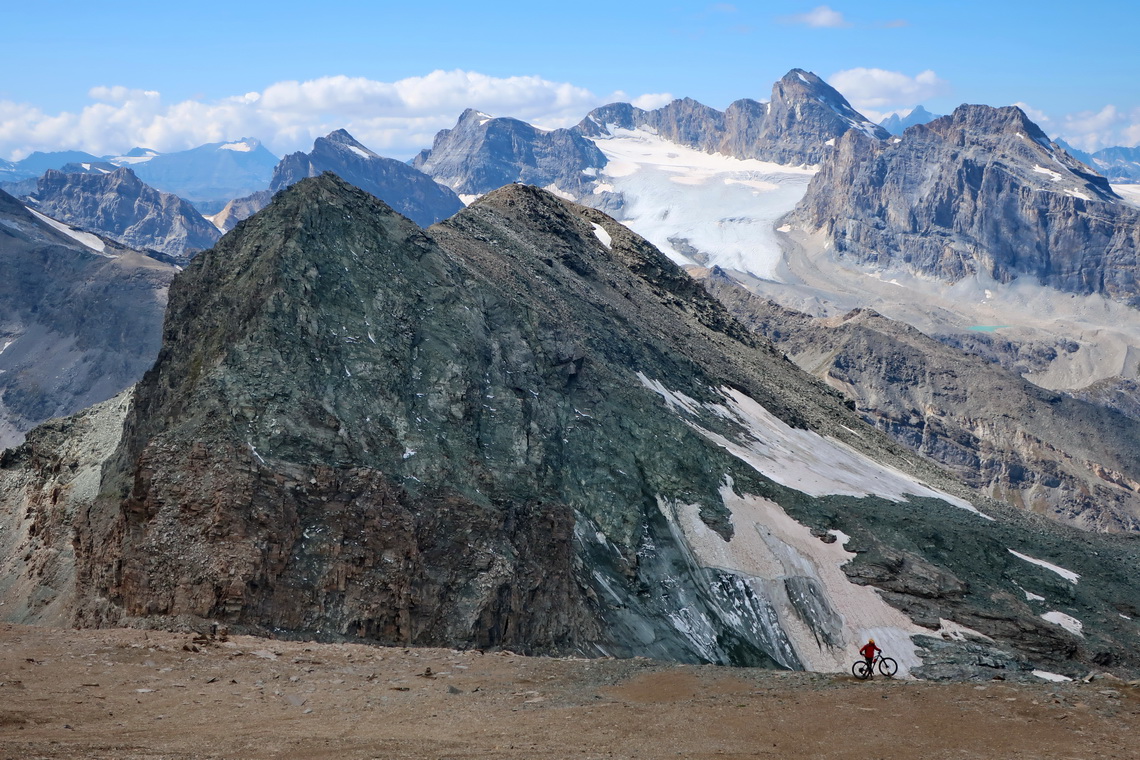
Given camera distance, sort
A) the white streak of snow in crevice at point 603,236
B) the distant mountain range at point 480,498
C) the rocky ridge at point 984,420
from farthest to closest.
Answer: the rocky ridge at point 984,420
the white streak of snow in crevice at point 603,236
the distant mountain range at point 480,498

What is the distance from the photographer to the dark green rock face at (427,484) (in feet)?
101

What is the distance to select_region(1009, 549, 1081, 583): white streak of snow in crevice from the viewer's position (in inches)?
2056

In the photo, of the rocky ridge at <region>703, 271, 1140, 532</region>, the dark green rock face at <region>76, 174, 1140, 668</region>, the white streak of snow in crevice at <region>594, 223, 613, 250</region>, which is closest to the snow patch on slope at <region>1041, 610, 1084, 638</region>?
the dark green rock face at <region>76, 174, 1140, 668</region>

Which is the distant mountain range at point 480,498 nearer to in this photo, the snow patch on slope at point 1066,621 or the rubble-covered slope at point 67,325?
the snow patch on slope at point 1066,621

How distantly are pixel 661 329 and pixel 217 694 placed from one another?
52111 mm

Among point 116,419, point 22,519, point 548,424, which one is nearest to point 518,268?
point 548,424

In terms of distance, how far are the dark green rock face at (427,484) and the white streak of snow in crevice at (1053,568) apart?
2.23 metres

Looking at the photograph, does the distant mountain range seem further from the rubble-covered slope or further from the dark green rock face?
the rubble-covered slope

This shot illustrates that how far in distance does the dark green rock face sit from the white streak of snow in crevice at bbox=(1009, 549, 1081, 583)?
2.23 m

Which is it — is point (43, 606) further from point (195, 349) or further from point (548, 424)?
point (548, 424)

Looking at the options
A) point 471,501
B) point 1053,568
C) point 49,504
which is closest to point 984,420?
point 1053,568

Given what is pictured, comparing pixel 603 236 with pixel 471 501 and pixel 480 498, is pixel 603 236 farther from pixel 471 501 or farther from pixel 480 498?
pixel 471 501

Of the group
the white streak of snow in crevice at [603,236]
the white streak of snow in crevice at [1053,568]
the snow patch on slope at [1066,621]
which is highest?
the white streak of snow in crevice at [603,236]

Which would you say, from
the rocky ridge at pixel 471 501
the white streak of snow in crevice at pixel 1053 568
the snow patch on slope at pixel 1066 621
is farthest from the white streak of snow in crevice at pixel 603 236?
the snow patch on slope at pixel 1066 621
